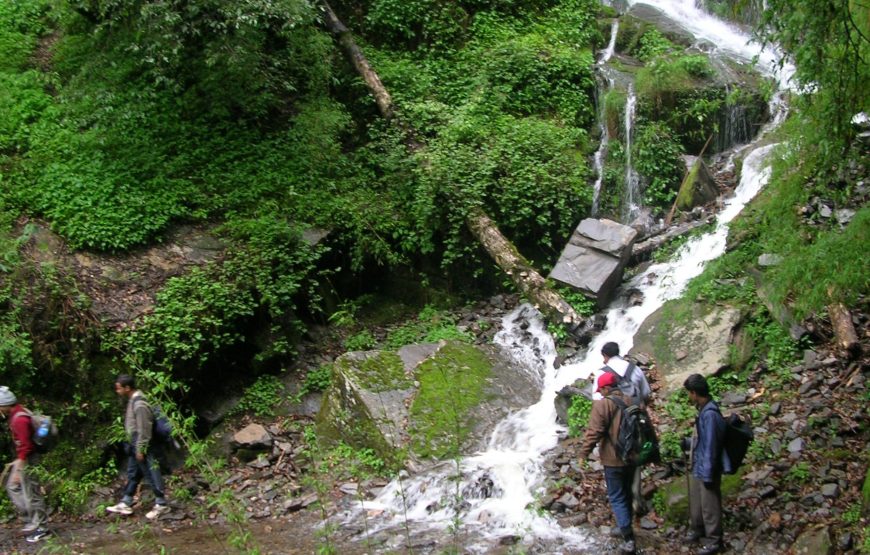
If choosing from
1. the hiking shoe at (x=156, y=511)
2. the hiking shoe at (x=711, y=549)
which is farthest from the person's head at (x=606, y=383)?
the hiking shoe at (x=156, y=511)

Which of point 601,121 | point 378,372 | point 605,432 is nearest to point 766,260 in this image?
point 605,432

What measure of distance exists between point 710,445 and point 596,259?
554 cm

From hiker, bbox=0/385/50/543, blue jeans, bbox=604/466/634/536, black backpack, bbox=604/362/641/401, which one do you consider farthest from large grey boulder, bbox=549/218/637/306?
hiker, bbox=0/385/50/543

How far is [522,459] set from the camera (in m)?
8.53

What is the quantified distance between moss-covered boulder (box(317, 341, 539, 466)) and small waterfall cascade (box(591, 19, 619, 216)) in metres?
4.42

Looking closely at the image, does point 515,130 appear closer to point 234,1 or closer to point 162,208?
point 234,1

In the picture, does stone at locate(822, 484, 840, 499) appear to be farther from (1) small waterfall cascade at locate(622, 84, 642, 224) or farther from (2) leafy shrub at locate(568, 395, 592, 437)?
(1) small waterfall cascade at locate(622, 84, 642, 224)

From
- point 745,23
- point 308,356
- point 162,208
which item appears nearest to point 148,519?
point 308,356

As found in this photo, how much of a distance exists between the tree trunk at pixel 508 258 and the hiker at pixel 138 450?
19.4ft

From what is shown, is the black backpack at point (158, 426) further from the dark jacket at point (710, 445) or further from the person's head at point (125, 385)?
the dark jacket at point (710, 445)

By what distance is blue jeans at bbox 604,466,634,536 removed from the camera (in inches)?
255

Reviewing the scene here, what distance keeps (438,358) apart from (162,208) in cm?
507

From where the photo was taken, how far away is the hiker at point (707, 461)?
20.1 feet

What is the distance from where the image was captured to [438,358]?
33.0 ft
